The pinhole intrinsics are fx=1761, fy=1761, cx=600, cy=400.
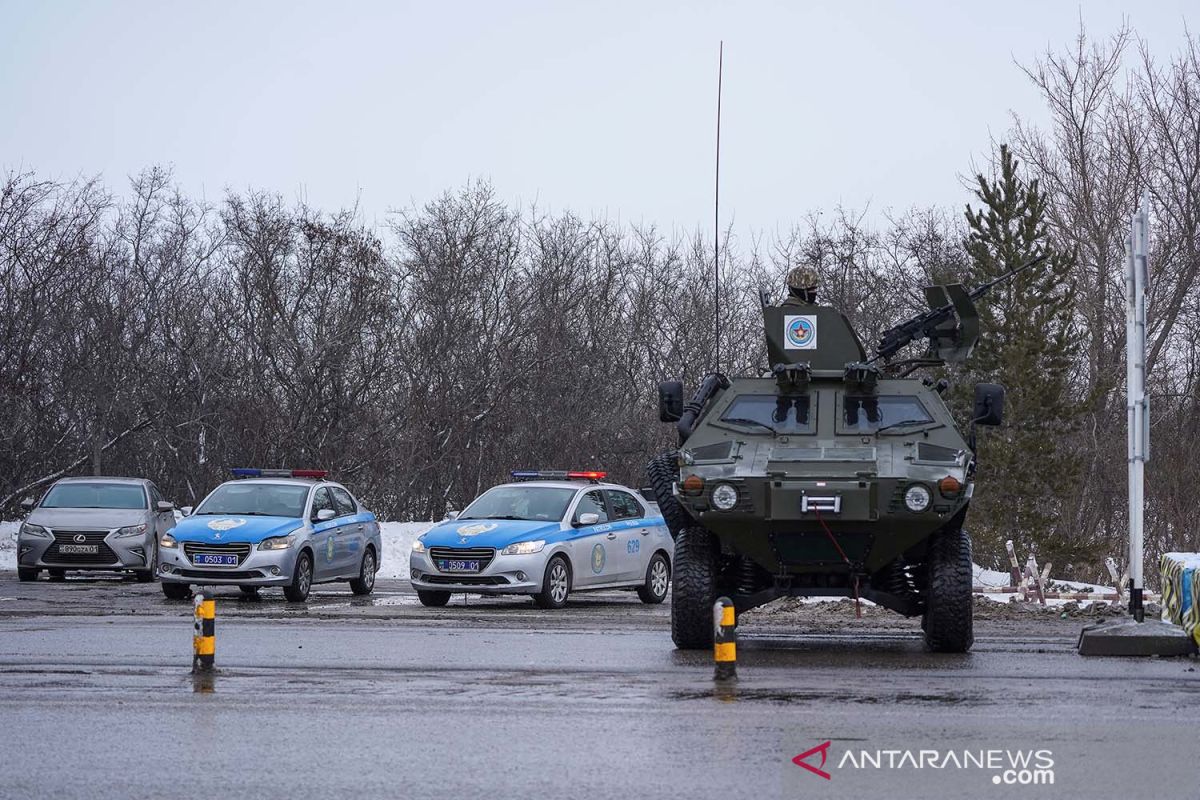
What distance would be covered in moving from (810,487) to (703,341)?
126 ft

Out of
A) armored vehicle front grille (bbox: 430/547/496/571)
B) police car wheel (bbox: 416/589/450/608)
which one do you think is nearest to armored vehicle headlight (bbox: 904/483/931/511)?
armored vehicle front grille (bbox: 430/547/496/571)

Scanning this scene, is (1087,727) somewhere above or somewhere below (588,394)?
below

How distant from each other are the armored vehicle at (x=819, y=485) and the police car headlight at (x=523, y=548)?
16.4 ft

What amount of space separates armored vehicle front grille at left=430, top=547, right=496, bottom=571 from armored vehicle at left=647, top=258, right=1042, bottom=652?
16.6 feet

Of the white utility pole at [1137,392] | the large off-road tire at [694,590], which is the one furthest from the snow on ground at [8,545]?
the white utility pole at [1137,392]

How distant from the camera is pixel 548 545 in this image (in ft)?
65.6

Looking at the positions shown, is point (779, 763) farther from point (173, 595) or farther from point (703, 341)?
point (703, 341)

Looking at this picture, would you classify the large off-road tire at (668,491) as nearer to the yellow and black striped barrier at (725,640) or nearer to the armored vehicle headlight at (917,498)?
the armored vehicle headlight at (917,498)

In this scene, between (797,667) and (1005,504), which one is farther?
(1005,504)

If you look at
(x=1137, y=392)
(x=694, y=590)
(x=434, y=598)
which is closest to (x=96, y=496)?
(x=434, y=598)

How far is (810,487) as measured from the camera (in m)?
13.1

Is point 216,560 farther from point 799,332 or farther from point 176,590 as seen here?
point 799,332

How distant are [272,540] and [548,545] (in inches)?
138

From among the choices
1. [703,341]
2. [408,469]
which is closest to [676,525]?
[408,469]
